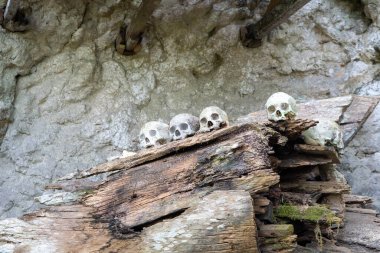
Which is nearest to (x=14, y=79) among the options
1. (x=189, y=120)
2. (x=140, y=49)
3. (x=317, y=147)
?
(x=140, y=49)

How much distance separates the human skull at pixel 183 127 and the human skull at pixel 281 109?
0.32m

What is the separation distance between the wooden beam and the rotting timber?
0.99m

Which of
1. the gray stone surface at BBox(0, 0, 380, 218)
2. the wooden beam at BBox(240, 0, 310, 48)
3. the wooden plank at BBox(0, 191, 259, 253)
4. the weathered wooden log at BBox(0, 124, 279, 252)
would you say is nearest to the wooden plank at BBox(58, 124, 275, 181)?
the weathered wooden log at BBox(0, 124, 279, 252)

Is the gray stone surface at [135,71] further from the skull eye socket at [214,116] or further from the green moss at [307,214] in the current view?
the green moss at [307,214]

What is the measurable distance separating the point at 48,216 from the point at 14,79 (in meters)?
1.33

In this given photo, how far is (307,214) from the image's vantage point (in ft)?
5.18

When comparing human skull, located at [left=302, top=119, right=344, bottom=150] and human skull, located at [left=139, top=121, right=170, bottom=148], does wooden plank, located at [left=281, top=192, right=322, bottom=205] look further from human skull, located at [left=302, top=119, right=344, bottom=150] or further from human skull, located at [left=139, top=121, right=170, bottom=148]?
human skull, located at [left=139, top=121, right=170, bottom=148]

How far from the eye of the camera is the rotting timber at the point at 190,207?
1299mm

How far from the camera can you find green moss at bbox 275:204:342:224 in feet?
5.14

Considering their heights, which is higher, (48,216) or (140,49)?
(140,49)

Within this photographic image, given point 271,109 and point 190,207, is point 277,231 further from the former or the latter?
point 271,109

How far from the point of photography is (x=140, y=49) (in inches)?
A: 108

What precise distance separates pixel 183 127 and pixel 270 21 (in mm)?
1079

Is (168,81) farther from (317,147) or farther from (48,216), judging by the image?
(48,216)
